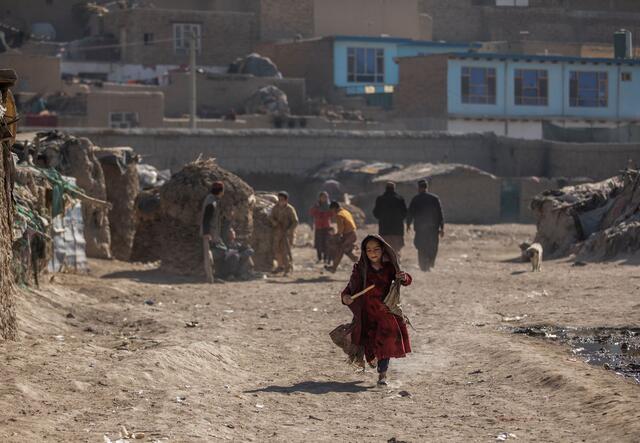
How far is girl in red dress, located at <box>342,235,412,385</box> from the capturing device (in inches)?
396

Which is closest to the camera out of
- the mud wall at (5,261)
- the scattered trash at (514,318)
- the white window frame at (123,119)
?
the mud wall at (5,261)

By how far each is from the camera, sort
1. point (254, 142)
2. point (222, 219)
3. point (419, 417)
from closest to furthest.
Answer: point (419, 417) → point (222, 219) → point (254, 142)

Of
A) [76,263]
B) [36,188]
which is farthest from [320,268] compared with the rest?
[36,188]

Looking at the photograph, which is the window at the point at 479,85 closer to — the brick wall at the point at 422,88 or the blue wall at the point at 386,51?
the brick wall at the point at 422,88

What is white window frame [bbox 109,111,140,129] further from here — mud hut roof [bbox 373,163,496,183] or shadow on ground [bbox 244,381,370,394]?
shadow on ground [bbox 244,381,370,394]

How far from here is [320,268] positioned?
22172 mm

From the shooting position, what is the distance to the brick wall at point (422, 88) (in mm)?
46156

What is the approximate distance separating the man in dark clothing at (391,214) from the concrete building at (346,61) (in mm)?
35142

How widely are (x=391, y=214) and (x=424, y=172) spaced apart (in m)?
14.4

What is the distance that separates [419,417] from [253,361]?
306cm

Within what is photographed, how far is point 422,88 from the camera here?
47.4m

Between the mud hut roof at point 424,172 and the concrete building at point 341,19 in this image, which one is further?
the concrete building at point 341,19

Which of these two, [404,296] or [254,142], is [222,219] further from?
[254,142]

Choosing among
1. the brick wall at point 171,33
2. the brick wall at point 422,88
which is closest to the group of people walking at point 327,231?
the brick wall at point 422,88
